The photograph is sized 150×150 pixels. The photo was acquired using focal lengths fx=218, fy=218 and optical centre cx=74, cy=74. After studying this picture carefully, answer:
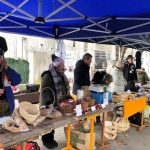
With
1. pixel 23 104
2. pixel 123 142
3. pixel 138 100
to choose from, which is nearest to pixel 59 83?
pixel 23 104

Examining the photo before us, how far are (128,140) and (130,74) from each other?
1604 millimetres

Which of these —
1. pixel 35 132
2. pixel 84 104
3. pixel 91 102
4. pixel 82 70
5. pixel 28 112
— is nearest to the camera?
pixel 35 132

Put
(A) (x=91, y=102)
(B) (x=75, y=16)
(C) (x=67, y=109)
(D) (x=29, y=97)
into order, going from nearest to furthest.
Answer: (C) (x=67, y=109), (A) (x=91, y=102), (B) (x=75, y=16), (D) (x=29, y=97)

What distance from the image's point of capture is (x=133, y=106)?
3.66 meters

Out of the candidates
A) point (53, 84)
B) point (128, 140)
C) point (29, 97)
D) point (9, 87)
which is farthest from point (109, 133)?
point (29, 97)

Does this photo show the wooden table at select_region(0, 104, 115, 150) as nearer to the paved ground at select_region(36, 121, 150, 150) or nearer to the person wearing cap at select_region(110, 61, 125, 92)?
the paved ground at select_region(36, 121, 150, 150)

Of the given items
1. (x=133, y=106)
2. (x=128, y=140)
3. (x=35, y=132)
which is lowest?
(x=128, y=140)

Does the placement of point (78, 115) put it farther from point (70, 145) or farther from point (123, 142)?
point (123, 142)

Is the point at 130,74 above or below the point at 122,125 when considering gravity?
above

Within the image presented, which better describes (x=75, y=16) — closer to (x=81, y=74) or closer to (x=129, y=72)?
(x=81, y=74)

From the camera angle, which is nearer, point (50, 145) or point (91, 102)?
point (91, 102)

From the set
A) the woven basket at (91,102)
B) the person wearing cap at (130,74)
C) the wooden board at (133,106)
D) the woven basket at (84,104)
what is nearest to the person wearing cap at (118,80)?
the person wearing cap at (130,74)

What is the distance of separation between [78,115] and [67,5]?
1189 millimetres

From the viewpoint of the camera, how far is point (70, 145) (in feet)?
9.69
